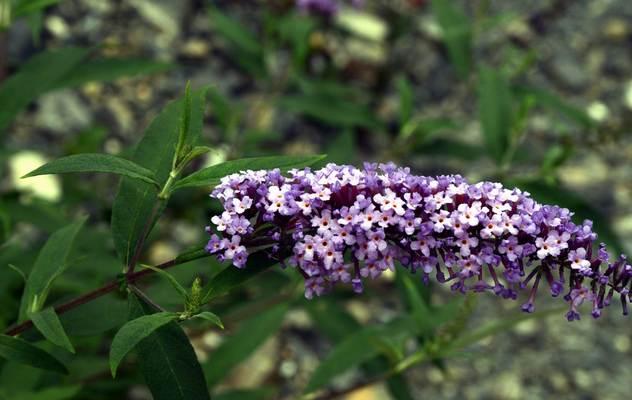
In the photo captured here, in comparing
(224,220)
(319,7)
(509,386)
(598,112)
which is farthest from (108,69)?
(598,112)

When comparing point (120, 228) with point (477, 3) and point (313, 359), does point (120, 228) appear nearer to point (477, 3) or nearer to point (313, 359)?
point (313, 359)

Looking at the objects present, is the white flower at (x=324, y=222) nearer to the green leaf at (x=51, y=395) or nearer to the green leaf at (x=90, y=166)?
the green leaf at (x=90, y=166)

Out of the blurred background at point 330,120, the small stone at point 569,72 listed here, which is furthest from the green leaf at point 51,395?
the small stone at point 569,72

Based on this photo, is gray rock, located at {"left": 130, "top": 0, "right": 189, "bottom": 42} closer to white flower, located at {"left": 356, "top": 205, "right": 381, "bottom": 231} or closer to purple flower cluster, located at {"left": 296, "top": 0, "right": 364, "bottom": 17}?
purple flower cluster, located at {"left": 296, "top": 0, "right": 364, "bottom": 17}

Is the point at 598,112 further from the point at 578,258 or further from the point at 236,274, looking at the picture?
the point at 236,274

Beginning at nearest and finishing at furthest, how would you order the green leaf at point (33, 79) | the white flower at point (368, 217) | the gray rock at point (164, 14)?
1. the white flower at point (368, 217)
2. the green leaf at point (33, 79)
3. the gray rock at point (164, 14)

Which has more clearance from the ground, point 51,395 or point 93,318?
point 93,318
